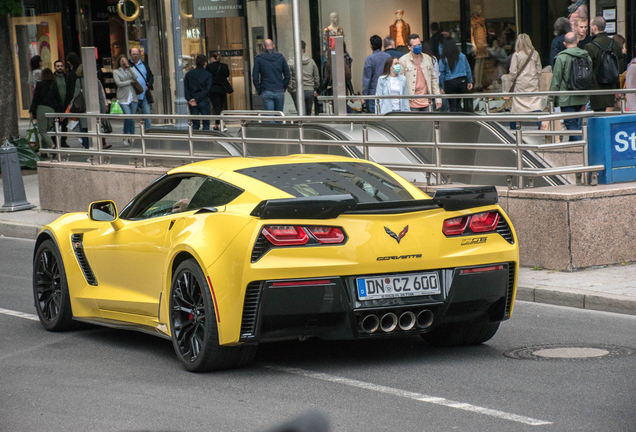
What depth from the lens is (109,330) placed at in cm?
786

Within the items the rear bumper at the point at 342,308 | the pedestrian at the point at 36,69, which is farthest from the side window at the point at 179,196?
the pedestrian at the point at 36,69

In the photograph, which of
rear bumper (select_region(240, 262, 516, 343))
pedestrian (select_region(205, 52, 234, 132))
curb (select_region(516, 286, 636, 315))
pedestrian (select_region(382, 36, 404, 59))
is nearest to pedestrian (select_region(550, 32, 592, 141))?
pedestrian (select_region(382, 36, 404, 59))

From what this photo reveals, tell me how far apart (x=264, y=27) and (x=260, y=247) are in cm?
2300

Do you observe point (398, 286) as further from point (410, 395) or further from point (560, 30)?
point (560, 30)

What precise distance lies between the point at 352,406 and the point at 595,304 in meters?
3.39

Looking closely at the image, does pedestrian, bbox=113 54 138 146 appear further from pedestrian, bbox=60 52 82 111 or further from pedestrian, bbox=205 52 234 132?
pedestrian, bbox=205 52 234 132

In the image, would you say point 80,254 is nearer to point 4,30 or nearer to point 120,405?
point 120,405

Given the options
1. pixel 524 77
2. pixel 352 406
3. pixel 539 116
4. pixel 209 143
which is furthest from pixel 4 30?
pixel 352 406

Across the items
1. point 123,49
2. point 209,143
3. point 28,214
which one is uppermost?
point 123,49

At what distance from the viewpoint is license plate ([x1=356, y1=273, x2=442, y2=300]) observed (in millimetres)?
5793

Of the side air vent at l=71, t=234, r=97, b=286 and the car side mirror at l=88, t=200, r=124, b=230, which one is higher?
the car side mirror at l=88, t=200, r=124, b=230

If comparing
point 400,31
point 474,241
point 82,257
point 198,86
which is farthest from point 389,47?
point 474,241

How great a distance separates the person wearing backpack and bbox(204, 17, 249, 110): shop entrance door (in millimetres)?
15769

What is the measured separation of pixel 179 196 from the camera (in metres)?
6.70
